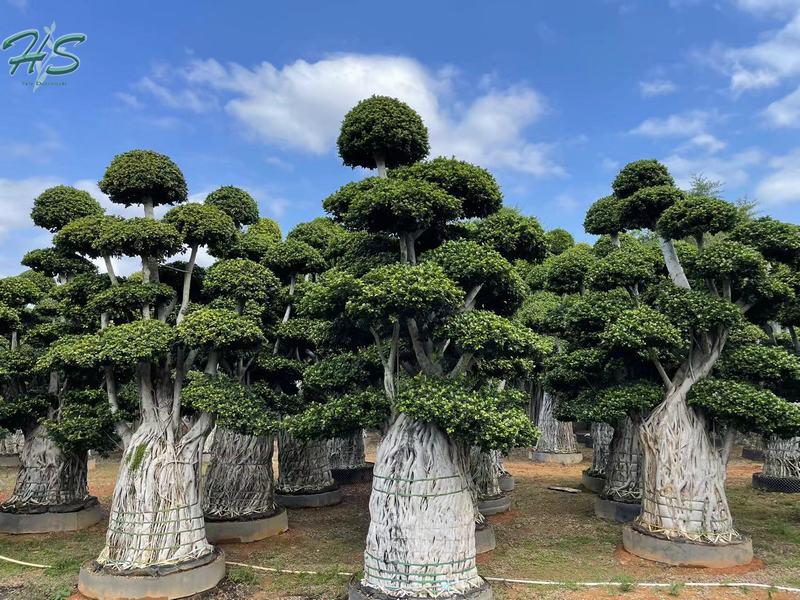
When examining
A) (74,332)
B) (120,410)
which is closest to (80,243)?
(74,332)

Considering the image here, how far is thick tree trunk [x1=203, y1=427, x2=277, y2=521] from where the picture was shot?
43.5 feet

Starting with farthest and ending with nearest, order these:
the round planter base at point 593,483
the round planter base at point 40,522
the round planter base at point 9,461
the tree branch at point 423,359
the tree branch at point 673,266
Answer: the round planter base at point 9,461 → the round planter base at point 593,483 → the round planter base at point 40,522 → the tree branch at point 673,266 → the tree branch at point 423,359

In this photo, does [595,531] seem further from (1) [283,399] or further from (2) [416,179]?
(2) [416,179]

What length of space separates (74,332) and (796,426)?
49.1 ft

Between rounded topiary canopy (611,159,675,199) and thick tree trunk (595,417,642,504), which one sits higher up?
rounded topiary canopy (611,159,675,199)

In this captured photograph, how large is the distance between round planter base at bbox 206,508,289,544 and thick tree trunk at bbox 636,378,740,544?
819 cm

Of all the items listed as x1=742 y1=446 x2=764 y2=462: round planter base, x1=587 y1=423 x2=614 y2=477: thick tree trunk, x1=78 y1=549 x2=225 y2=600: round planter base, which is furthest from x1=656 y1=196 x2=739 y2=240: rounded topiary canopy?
x1=742 y1=446 x2=764 y2=462: round planter base

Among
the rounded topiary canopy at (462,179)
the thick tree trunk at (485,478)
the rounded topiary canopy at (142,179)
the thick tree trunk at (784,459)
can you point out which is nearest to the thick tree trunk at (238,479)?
the thick tree trunk at (485,478)

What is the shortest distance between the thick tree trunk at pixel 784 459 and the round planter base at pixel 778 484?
25cm

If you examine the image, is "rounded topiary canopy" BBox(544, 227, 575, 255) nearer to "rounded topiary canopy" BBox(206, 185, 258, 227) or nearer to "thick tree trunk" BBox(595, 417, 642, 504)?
"thick tree trunk" BBox(595, 417, 642, 504)

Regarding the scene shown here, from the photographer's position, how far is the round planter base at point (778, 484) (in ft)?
55.7

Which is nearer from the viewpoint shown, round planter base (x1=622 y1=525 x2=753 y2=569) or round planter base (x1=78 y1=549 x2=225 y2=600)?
round planter base (x1=78 y1=549 x2=225 y2=600)

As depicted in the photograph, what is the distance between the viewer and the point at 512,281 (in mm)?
9875

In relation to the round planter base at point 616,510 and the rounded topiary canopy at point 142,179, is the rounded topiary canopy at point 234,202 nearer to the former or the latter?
the rounded topiary canopy at point 142,179
